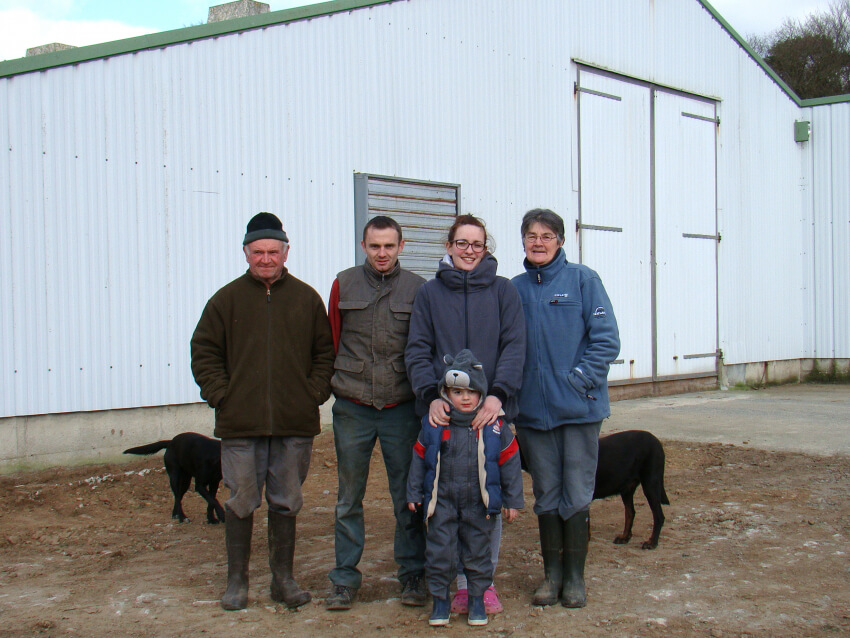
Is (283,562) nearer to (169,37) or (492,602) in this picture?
(492,602)

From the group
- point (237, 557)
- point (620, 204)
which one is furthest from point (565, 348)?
point (620, 204)

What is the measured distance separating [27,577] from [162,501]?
74.3 inches

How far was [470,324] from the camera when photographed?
3930 millimetres

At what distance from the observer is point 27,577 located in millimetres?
4543

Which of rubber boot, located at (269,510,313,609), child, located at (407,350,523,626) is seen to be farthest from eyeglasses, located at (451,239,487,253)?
rubber boot, located at (269,510,313,609)

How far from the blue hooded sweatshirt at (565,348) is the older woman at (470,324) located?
0.15 meters

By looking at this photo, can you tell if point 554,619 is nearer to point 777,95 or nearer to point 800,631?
point 800,631

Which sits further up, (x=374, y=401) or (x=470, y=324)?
(x=470, y=324)

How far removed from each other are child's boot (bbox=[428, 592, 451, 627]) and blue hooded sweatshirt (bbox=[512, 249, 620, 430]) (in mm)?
923

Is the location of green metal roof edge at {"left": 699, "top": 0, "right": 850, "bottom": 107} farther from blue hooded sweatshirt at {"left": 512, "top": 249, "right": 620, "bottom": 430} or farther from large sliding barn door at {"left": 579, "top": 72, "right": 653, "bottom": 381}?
blue hooded sweatshirt at {"left": 512, "top": 249, "right": 620, "bottom": 430}

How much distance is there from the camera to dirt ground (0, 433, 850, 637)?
3.72 m

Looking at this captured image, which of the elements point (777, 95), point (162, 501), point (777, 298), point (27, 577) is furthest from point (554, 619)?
point (777, 95)

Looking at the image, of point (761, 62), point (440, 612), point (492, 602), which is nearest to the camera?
point (440, 612)

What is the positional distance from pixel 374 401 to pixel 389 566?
3.72 ft
